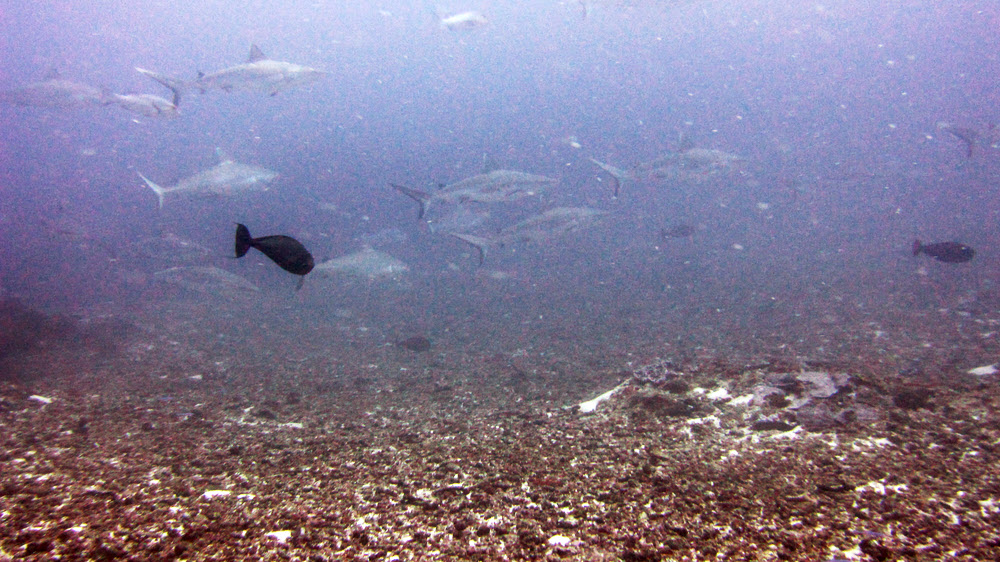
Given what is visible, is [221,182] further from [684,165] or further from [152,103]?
[684,165]

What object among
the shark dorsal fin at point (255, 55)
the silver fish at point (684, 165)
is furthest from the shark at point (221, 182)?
the silver fish at point (684, 165)

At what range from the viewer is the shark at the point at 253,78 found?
36.1 feet

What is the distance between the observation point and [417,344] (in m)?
9.84

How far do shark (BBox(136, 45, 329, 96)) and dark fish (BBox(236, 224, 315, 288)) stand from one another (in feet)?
33.2

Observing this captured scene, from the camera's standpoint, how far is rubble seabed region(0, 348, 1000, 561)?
1837 mm

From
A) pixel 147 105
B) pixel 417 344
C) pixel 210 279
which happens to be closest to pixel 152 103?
pixel 147 105

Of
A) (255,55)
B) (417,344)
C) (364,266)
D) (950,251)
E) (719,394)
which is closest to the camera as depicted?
(719,394)

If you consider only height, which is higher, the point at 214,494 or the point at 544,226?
the point at 544,226

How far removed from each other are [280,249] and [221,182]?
1057cm

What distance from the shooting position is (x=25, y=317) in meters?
8.87

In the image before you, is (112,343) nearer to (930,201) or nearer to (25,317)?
(25,317)

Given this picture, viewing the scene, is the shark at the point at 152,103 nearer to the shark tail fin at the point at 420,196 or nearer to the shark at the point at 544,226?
the shark tail fin at the point at 420,196

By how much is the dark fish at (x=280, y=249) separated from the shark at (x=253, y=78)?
10.1 metres

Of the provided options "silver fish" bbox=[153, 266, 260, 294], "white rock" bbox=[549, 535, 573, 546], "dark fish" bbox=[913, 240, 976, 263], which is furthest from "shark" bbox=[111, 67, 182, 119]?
"dark fish" bbox=[913, 240, 976, 263]
